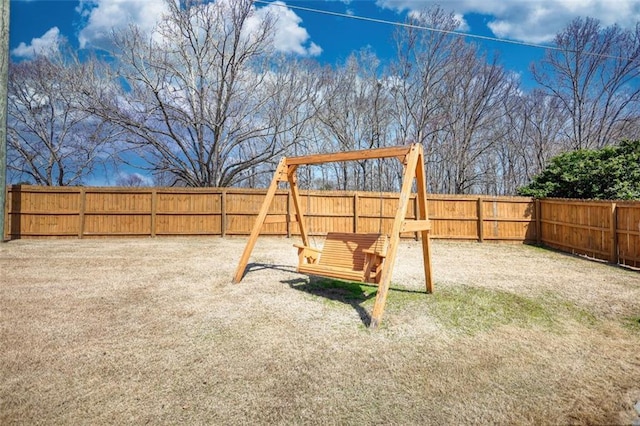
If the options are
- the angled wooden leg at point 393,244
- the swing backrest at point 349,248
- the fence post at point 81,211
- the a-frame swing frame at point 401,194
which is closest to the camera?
the angled wooden leg at point 393,244

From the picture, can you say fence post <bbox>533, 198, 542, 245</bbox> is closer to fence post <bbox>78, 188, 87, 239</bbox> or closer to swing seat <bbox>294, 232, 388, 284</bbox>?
swing seat <bbox>294, 232, 388, 284</bbox>

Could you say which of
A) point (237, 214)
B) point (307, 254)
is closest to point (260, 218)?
point (307, 254)

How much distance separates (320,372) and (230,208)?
10.6 m

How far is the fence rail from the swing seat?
5.55 metres

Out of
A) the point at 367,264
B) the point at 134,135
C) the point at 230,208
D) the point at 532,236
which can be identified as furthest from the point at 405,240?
the point at 134,135

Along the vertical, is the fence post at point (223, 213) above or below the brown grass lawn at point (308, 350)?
above

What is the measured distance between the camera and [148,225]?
12258 mm

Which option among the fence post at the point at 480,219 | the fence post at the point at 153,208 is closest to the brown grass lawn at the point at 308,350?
the fence post at the point at 153,208

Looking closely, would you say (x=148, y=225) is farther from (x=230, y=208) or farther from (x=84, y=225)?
(x=230, y=208)

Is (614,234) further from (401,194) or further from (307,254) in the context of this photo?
(307,254)

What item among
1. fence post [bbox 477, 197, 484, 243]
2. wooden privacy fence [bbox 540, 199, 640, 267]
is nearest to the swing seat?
wooden privacy fence [bbox 540, 199, 640, 267]

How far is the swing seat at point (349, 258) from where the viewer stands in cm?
424

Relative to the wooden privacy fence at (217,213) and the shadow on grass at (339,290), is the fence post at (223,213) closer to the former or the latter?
the wooden privacy fence at (217,213)

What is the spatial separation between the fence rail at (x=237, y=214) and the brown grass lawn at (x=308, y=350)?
6.04 m
